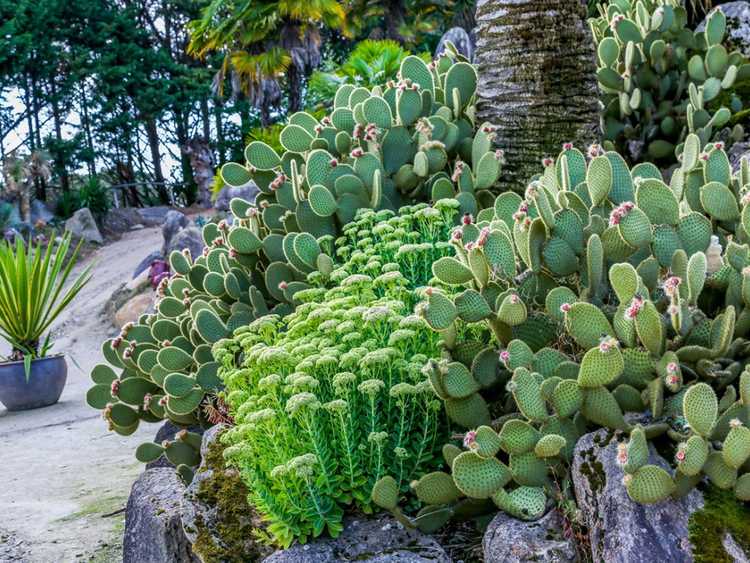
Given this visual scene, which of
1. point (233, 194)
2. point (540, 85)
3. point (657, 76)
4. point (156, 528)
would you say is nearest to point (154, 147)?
point (233, 194)

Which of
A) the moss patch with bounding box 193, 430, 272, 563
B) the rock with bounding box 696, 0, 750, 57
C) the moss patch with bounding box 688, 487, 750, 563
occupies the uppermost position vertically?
the rock with bounding box 696, 0, 750, 57

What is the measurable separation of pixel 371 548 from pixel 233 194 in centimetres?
1499

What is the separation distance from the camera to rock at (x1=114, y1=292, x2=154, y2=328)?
12.3 meters

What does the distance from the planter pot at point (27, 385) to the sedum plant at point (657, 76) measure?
5.94 meters

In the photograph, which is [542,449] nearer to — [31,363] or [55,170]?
[31,363]

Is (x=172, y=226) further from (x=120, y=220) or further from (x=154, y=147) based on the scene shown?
(x=154, y=147)

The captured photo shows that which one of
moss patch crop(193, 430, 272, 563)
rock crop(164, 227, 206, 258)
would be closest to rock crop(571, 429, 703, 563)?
moss patch crop(193, 430, 272, 563)

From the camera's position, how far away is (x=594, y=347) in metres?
2.25

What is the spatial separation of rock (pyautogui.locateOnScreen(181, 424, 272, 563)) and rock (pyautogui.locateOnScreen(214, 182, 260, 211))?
1346 cm

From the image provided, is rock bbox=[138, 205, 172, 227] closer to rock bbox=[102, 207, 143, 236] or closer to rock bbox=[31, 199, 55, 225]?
rock bbox=[102, 207, 143, 236]

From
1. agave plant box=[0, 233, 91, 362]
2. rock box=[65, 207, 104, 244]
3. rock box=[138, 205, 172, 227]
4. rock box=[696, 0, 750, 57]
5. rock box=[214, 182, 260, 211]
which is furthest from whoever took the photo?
rock box=[138, 205, 172, 227]

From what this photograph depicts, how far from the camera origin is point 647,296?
236 cm

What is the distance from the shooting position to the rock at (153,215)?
2305 cm

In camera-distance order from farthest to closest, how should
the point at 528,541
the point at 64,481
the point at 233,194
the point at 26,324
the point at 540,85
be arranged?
1. the point at 233,194
2. the point at 26,324
3. the point at 64,481
4. the point at 540,85
5. the point at 528,541
